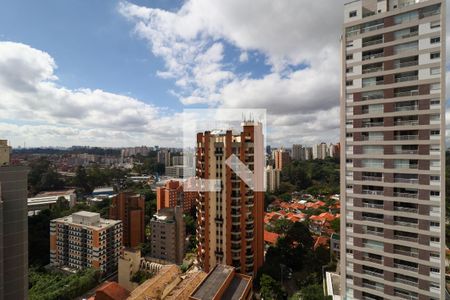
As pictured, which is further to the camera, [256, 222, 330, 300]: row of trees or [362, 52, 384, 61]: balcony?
[256, 222, 330, 300]: row of trees

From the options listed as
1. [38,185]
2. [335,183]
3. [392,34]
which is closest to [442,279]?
[392,34]

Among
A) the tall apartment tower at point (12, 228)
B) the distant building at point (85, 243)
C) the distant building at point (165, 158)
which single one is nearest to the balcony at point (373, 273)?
the tall apartment tower at point (12, 228)

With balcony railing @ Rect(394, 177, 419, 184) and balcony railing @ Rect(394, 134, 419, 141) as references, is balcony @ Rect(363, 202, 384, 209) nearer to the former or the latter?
balcony railing @ Rect(394, 177, 419, 184)

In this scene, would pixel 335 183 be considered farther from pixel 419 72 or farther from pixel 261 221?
pixel 419 72

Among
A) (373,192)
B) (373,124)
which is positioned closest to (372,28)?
(373,124)

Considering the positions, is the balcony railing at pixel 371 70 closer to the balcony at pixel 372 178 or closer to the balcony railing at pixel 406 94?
A: the balcony railing at pixel 406 94

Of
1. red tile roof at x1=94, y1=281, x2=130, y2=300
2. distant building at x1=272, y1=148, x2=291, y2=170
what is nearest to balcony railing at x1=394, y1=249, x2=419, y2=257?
red tile roof at x1=94, y1=281, x2=130, y2=300

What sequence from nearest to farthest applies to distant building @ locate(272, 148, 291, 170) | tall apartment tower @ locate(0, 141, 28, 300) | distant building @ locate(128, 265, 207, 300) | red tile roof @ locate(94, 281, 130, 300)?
1. tall apartment tower @ locate(0, 141, 28, 300)
2. distant building @ locate(128, 265, 207, 300)
3. red tile roof @ locate(94, 281, 130, 300)
4. distant building @ locate(272, 148, 291, 170)
